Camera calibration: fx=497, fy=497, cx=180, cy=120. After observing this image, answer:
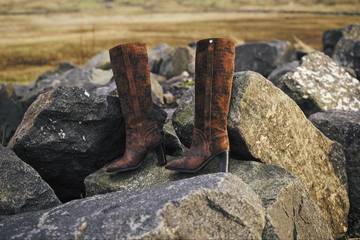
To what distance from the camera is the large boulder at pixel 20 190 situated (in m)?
4.46

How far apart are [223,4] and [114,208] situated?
76033 millimetres

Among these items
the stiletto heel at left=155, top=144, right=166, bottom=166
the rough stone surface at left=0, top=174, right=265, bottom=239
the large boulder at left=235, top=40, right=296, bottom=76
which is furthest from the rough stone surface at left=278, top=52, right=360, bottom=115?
the large boulder at left=235, top=40, right=296, bottom=76

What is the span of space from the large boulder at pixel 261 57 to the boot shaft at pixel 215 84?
323 inches

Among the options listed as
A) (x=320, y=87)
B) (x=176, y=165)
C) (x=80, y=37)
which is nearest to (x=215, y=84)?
(x=176, y=165)

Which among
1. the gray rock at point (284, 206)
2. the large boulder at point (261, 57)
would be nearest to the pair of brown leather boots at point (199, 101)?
the gray rock at point (284, 206)

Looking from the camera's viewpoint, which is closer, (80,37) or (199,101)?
(199,101)

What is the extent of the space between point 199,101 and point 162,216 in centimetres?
162

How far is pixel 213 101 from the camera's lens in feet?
15.2

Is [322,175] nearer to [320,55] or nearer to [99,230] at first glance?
[99,230]

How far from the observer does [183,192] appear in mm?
3578

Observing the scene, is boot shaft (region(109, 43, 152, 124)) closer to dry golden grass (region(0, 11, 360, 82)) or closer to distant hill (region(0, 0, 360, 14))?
dry golden grass (region(0, 11, 360, 82))

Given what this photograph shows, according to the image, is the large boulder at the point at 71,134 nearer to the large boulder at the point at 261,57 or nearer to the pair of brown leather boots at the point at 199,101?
the pair of brown leather boots at the point at 199,101

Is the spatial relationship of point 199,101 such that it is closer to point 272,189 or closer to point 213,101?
point 213,101

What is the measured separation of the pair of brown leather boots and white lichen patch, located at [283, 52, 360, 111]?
10.5 ft
